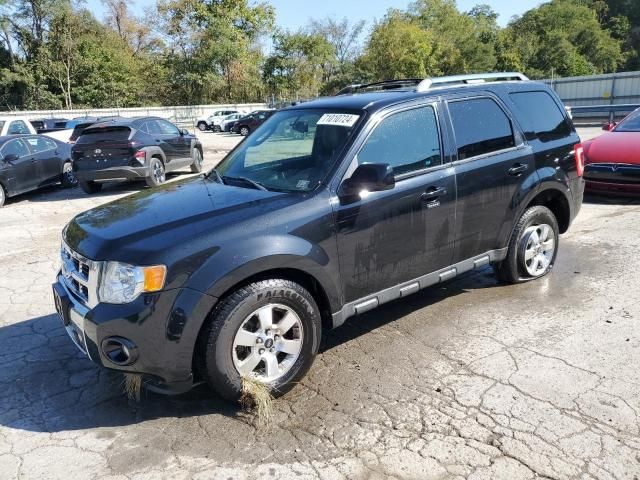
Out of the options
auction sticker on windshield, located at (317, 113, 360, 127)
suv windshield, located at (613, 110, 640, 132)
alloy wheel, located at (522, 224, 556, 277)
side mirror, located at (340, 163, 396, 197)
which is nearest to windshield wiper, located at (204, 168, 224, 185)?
auction sticker on windshield, located at (317, 113, 360, 127)

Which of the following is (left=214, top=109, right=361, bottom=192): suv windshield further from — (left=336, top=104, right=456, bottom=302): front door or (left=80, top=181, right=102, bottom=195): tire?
(left=80, top=181, right=102, bottom=195): tire

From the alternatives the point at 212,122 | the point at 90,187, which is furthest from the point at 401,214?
the point at 212,122

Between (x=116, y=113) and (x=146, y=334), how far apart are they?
132 feet

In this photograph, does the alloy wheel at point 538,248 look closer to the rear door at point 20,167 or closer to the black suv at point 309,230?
the black suv at point 309,230

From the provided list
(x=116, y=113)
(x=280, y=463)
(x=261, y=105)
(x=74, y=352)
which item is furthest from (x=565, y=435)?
(x=261, y=105)

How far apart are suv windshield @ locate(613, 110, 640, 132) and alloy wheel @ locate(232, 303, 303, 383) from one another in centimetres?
812

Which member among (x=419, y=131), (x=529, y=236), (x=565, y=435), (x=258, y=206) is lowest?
(x=565, y=435)

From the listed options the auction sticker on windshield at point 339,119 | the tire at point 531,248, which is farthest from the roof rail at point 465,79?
the tire at point 531,248

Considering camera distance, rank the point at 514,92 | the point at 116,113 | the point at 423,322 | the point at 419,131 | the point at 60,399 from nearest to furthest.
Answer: the point at 60,399 < the point at 419,131 < the point at 423,322 < the point at 514,92 < the point at 116,113

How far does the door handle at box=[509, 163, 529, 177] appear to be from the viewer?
463 centimetres

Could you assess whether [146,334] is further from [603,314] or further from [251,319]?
[603,314]

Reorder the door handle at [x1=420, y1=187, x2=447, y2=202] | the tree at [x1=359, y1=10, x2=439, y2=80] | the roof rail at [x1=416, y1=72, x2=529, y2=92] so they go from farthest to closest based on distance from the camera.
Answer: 1. the tree at [x1=359, y1=10, x2=439, y2=80]
2. the roof rail at [x1=416, y1=72, x2=529, y2=92]
3. the door handle at [x1=420, y1=187, x2=447, y2=202]

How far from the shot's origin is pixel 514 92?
4945 millimetres

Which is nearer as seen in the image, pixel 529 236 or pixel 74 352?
pixel 74 352
